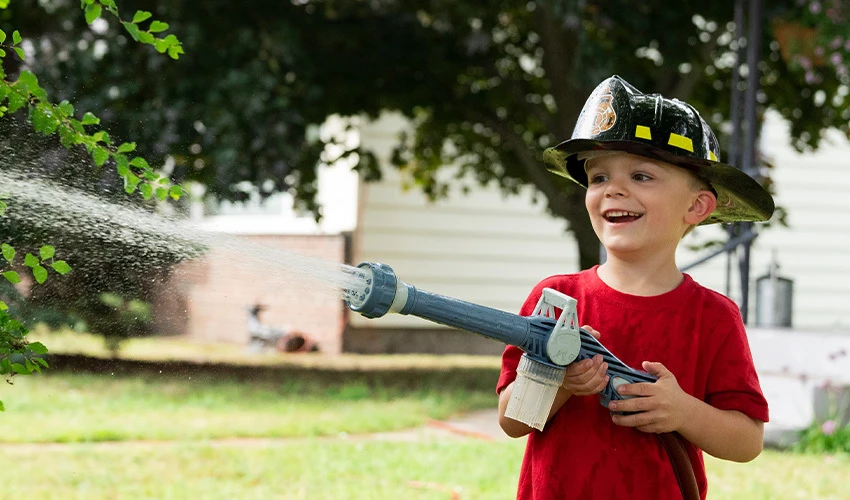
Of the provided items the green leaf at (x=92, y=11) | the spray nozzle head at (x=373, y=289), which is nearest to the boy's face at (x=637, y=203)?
the spray nozzle head at (x=373, y=289)

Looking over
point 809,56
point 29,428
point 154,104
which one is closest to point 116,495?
point 29,428

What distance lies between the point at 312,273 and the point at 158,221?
80 cm

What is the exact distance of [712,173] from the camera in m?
2.13

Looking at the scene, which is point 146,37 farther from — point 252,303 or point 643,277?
point 252,303

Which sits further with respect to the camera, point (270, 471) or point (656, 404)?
point (270, 471)

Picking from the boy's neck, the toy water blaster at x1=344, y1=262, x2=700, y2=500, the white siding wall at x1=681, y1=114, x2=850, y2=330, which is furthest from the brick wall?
the toy water blaster at x1=344, y1=262, x2=700, y2=500

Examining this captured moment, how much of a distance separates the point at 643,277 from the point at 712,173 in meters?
0.26

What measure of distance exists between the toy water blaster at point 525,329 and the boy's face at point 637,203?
0.83 feet

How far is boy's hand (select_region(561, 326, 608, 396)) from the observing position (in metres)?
1.90

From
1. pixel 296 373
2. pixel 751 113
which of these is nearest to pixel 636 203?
pixel 751 113

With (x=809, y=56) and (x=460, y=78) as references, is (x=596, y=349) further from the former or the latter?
(x=460, y=78)

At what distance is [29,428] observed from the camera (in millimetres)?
5938

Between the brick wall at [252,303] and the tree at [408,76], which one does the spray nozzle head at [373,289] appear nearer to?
the tree at [408,76]

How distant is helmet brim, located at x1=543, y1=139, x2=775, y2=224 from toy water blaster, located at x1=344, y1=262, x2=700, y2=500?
351 millimetres
